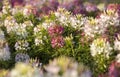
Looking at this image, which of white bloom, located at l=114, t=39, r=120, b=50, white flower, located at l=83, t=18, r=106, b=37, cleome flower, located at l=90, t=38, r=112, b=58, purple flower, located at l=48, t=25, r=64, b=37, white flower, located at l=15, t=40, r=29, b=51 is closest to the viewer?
cleome flower, located at l=90, t=38, r=112, b=58

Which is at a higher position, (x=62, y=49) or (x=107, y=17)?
(x=107, y=17)

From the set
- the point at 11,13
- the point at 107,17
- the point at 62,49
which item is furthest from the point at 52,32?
the point at 11,13

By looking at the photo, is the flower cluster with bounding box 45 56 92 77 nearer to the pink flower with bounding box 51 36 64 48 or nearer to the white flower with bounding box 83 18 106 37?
the white flower with bounding box 83 18 106 37

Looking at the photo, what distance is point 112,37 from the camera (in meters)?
7.73

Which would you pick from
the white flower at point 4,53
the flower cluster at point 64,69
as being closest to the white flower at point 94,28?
the white flower at point 4,53

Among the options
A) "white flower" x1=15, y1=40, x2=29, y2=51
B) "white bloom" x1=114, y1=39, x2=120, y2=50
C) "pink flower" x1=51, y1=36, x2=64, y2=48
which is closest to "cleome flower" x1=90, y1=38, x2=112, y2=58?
"white bloom" x1=114, y1=39, x2=120, y2=50

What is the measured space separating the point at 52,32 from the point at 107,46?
1401mm

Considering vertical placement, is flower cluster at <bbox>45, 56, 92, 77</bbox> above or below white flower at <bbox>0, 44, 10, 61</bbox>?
above

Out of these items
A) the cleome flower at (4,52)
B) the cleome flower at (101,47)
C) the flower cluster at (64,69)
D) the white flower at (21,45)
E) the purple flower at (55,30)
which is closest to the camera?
the flower cluster at (64,69)

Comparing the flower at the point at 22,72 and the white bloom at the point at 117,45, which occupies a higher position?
the flower at the point at 22,72

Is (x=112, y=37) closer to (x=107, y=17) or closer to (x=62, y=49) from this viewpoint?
(x=107, y=17)

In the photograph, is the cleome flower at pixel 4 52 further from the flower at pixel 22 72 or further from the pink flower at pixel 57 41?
the flower at pixel 22 72

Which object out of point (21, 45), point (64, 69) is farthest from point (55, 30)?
point (64, 69)

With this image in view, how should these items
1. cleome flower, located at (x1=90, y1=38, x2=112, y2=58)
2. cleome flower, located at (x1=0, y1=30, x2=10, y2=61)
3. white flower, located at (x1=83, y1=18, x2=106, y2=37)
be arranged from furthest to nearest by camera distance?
white flower, located at (x1=83, y1=18, x2=106, y2=37) → cleome flower, located at (x1=0, y1=30, x2=10, y2=61) → cleome flower, located at (x1=90, y1=38, x2=112, y2=58)
